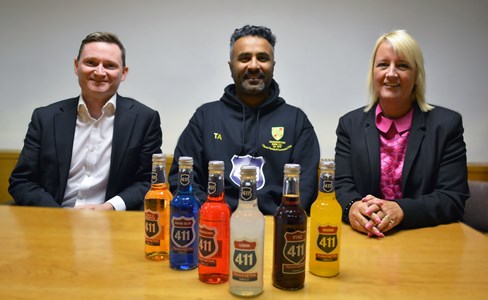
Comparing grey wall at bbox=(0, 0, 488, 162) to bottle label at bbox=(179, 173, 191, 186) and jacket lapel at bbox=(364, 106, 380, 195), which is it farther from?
bottle label at bbox=(179, 173, 191, 186)

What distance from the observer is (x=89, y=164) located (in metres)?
2.02

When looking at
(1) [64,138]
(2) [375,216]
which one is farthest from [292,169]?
(1) [64,138]

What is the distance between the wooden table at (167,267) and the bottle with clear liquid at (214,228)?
0.05 metres

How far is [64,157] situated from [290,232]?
1.56 meters

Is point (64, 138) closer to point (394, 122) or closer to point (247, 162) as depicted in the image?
point (247, 162)

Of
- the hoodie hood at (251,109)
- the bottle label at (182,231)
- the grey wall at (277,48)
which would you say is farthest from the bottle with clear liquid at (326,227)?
the grey wall at (277,48)

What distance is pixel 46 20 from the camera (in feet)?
9.84

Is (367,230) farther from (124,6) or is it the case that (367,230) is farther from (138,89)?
(124,6)

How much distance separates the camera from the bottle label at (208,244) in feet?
2.60

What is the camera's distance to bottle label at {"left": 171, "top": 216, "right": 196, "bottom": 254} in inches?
33.2

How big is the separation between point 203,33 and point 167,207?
221 cm

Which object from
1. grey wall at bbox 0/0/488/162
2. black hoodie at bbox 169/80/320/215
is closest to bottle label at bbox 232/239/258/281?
black hoodie at bbox 169/80/320/215

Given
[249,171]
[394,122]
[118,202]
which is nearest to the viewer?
[249,171]

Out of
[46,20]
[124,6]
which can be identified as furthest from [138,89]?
[46,20]
